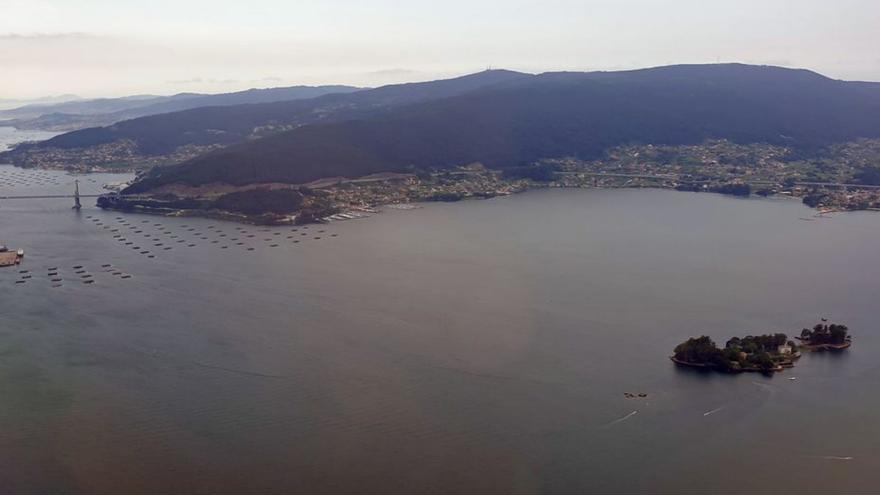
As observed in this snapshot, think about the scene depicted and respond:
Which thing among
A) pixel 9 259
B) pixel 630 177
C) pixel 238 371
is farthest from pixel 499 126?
pixel 238 371

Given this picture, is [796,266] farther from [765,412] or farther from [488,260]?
[765,412]

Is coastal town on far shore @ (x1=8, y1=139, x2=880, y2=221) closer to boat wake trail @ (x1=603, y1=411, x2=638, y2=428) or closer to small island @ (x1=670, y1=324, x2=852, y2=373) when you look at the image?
small island @ (x1=670, y1=324, x2=852, y2=373)

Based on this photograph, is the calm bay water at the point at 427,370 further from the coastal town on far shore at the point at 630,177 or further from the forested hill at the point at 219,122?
the forested hill at the point at 219,122

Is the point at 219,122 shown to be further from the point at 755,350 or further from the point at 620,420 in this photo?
the point at 620,420

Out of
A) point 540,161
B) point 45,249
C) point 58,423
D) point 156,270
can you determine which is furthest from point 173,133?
point 58,423

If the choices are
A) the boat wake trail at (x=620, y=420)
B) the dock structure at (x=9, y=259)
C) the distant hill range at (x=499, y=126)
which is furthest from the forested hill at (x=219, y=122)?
the boat wake trail at (x=620, y=420)

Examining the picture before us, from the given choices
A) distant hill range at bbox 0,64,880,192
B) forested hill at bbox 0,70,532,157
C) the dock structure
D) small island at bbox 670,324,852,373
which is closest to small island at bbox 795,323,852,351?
small island at bbox 670,324,852,373
